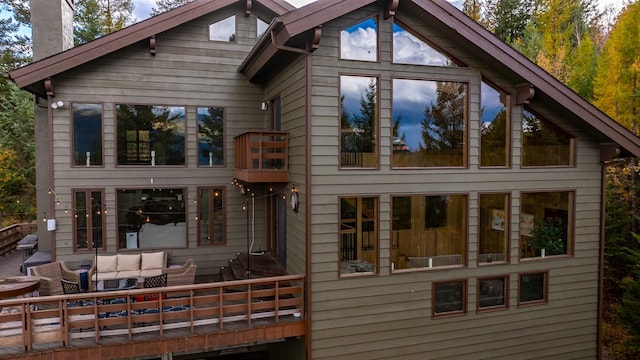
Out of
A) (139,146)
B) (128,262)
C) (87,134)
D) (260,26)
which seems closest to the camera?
(87,134)

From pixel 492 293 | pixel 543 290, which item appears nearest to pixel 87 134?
pixel 492 293

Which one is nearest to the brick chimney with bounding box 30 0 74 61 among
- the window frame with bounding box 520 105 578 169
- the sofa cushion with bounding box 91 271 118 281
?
the sofa cushion with bounding box 91 271 118 281

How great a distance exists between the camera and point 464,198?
759cm

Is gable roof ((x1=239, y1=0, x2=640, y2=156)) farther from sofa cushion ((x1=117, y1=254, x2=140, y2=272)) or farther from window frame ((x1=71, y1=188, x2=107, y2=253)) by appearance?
sofa cushion ((x1=117, y1=254, x2=140, y2=272))

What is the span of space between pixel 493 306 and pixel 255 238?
5562mm

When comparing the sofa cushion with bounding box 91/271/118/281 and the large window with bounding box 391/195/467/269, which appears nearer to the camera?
the large window with bounding box 391/195/467/269

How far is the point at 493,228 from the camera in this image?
7848 millimetres

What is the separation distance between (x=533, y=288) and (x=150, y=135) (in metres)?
9.10

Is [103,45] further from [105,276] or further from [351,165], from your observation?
[351,165]

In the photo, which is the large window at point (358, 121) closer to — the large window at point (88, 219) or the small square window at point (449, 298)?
the small square window at point (449, 298)

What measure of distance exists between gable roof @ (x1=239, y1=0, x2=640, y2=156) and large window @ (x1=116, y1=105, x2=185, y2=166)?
2369mm

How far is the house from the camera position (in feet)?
22.3

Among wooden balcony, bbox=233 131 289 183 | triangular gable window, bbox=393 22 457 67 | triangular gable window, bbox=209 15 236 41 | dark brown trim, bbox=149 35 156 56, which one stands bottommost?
wooden balcony, bbox=233 131 289 183

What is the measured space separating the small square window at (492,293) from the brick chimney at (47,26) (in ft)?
37.8
